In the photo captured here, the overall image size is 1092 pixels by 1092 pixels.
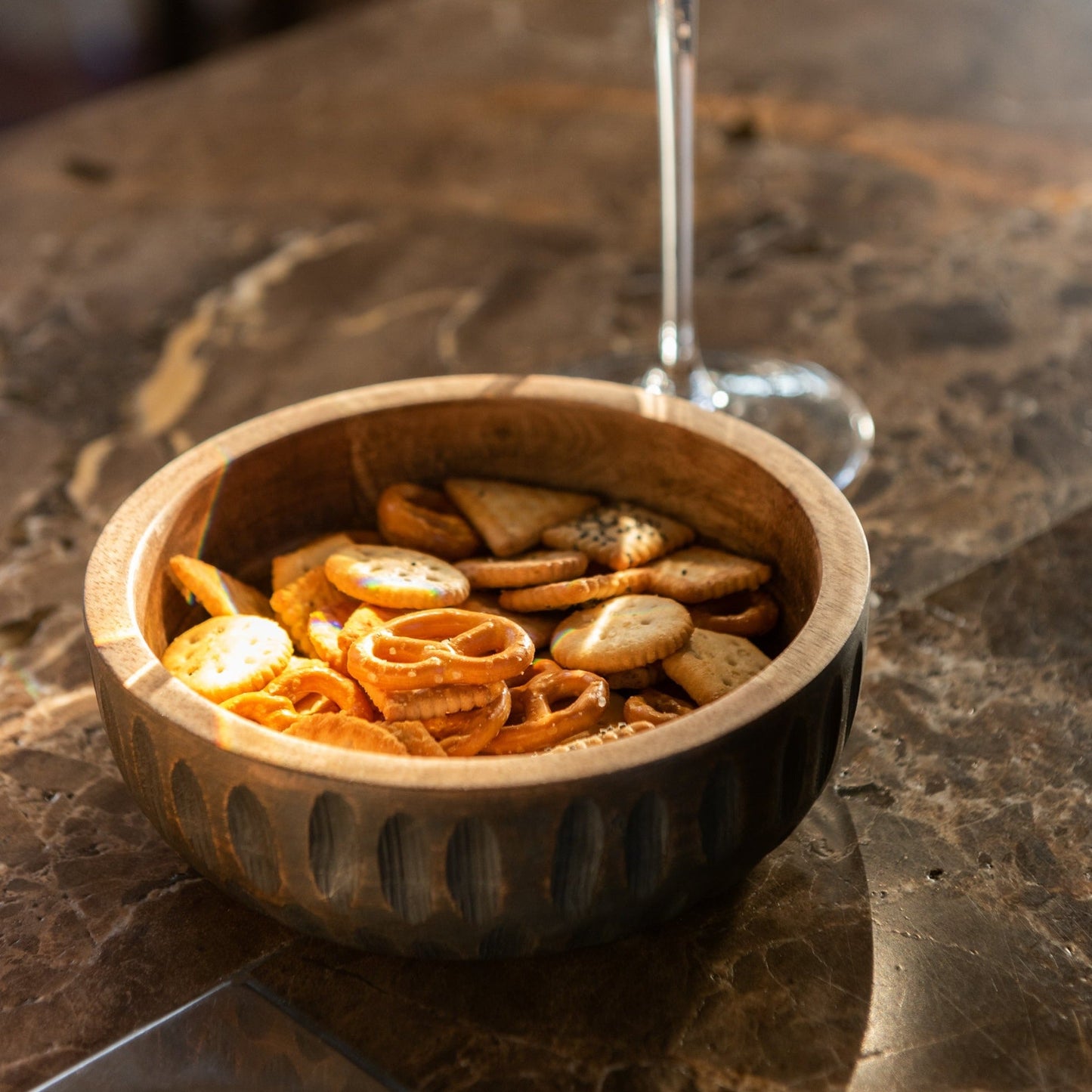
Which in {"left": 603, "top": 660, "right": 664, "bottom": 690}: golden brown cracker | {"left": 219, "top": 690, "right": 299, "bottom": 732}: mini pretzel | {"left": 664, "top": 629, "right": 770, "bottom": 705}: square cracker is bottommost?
{"left": 603, "top": 660, "right": 664, "bottom": 690}: golden brown cracker

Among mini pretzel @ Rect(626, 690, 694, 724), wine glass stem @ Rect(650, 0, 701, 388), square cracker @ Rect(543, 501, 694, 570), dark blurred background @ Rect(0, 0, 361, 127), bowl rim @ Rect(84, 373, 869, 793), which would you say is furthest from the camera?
dark blurred background @ Rect(0, 0, 361, 127)

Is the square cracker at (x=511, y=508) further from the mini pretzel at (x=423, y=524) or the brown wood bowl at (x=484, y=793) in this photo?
the brown wood bowl at (x=484, y=793)

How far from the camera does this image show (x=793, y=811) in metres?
0.60

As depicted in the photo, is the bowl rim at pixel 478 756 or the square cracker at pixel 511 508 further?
the square cracker at pixel 511 508

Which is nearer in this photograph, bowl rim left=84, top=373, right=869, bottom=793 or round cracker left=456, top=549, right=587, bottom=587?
bowl rim left=84, top=373, right=869, bottom=793

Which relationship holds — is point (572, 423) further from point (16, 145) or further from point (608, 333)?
point (16, 145)

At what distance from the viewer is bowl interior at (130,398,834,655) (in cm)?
74

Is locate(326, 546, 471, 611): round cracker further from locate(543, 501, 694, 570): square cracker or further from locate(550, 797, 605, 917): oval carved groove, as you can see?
locate(550, 797, 605, 917): oval carved groove

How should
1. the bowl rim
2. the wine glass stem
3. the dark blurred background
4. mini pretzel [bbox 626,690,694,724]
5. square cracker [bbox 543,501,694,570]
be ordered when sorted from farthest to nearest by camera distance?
the dark blurred background → the wine glass stem → square cracker [bbox 543,501,694,570] → mini pretzel [bbox 626,690,694,724] → the bowl rim

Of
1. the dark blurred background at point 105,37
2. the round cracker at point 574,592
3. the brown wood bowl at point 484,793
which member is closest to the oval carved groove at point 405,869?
the brown wood bowl at point 484,793

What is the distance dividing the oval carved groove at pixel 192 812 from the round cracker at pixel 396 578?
164 mm

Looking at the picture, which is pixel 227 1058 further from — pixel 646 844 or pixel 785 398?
pixel 785 398

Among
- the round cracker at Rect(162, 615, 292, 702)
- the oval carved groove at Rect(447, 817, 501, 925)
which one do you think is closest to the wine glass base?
the round cracker at Rect(162, 615, 292, 702)

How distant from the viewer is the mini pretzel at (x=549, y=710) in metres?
0.62
